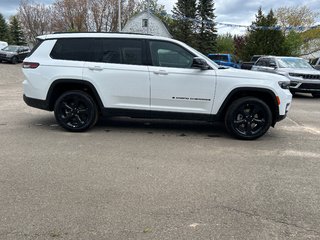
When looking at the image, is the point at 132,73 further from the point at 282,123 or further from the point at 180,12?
the point at 180,12

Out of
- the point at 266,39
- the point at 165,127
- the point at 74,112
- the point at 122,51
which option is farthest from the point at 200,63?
the point at 266,39

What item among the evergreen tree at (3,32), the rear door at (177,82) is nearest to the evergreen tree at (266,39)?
the rear door at (177,82)

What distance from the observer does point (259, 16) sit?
36.4 metres

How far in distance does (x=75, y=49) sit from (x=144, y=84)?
1.55m

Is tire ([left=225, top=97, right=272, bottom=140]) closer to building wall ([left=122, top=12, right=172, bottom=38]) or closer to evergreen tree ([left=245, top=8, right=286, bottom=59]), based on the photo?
evergreen tree ([left=245, top=8, right=286, bottom=59])

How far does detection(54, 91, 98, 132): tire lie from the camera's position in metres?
6.69

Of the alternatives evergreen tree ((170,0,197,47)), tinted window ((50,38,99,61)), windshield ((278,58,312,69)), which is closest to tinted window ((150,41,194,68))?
tinted window ((50,38,99,61))

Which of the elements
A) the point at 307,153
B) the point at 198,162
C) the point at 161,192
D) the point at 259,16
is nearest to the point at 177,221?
the point at 161,192

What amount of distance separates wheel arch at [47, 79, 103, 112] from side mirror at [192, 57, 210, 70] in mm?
1958

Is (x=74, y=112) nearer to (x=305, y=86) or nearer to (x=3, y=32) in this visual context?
(x=305, y=86)

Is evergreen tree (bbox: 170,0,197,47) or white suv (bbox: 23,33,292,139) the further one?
evergreen tree (bbox: 170,0,197,47)

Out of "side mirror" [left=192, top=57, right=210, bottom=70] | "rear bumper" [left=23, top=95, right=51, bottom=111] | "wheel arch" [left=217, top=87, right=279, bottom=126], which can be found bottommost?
"rear bumper" [left=23, top=95, right=51, bottom=111]

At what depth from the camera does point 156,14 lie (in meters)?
49.0

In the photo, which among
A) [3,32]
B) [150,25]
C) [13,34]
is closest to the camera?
[150,25]
